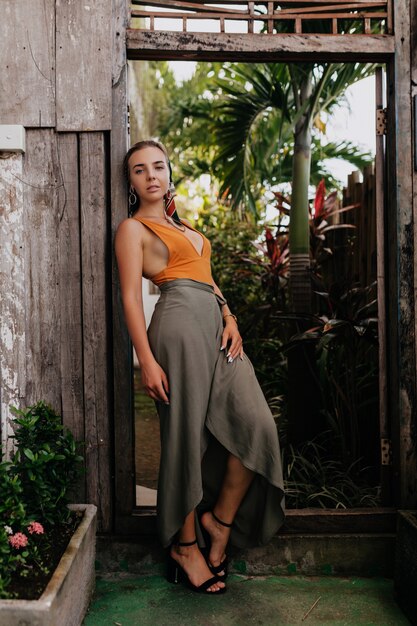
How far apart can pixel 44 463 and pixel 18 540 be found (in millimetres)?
346

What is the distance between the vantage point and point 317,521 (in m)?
2.97

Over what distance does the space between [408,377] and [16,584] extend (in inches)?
76.1

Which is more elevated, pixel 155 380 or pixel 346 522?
pixel 155 380

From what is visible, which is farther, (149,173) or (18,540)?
(149,173)

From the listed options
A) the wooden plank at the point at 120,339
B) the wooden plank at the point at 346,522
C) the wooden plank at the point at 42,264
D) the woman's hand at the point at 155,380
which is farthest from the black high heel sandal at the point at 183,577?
the wooden plank at the point at 42,264

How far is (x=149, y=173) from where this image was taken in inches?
107

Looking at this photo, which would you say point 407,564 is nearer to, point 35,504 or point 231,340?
point 231,340

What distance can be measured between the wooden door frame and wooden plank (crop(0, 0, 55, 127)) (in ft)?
1.07

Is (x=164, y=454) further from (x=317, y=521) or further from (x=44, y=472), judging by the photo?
(x=317, y=521)

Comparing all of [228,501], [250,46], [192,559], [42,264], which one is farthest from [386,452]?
[250,46]

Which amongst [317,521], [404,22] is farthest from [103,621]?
[404,22]

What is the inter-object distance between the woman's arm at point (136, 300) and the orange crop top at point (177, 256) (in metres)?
0.10

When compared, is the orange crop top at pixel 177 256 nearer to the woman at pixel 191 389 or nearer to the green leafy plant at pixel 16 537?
the woman at pixel 191 389

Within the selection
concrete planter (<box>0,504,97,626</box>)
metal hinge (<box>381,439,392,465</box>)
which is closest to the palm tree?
metal hinge (<box>381,439,392,465</box>)
